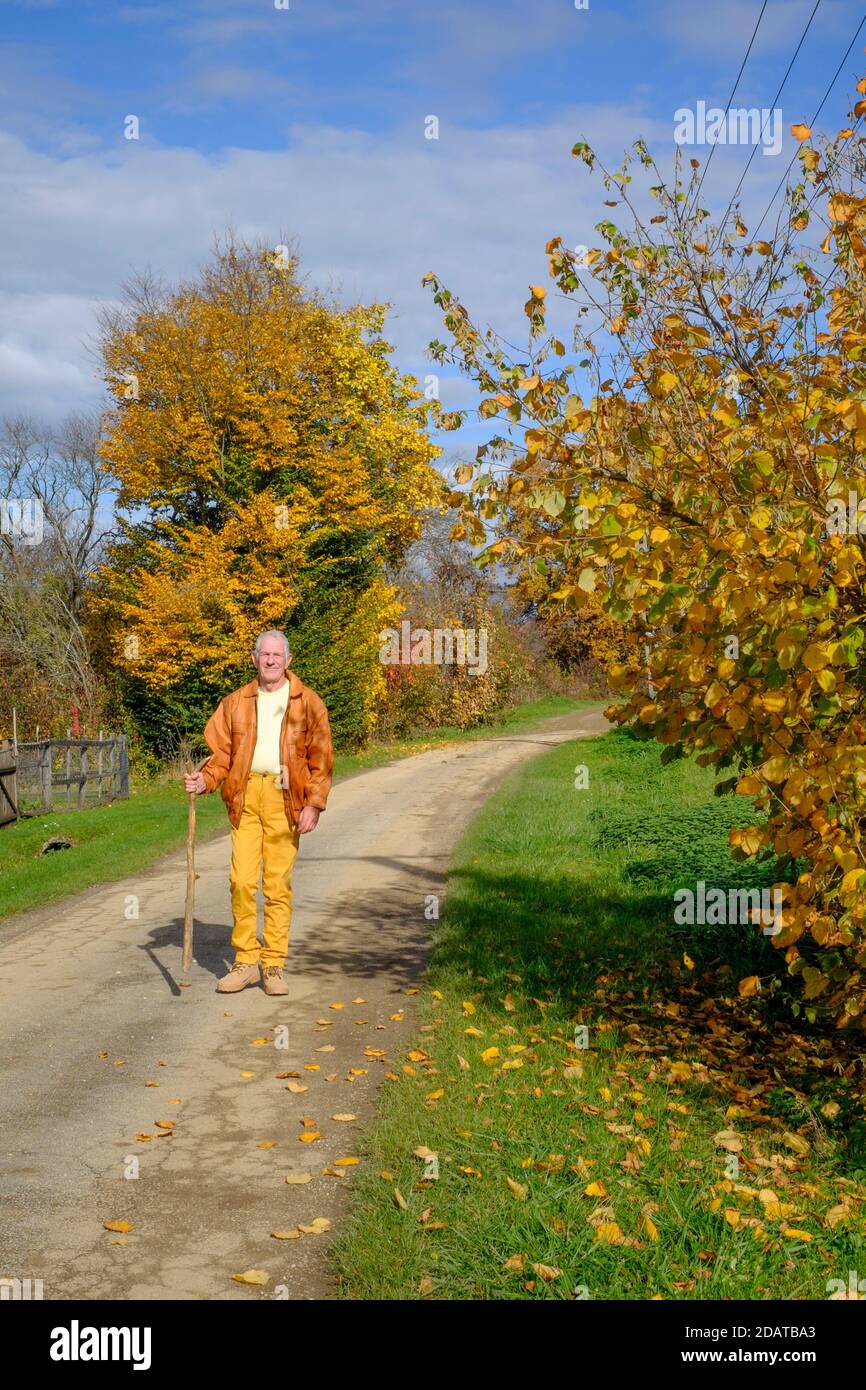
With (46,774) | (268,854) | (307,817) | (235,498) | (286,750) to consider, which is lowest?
(46,774)

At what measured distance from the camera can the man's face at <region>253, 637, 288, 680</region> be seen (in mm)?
7469

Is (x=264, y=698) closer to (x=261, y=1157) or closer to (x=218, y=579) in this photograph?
(x=261, y=1157)

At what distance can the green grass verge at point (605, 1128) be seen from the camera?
3.90 m

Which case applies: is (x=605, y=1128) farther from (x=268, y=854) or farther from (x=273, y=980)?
(x=268, y=854)

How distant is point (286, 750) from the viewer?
7.48 meters

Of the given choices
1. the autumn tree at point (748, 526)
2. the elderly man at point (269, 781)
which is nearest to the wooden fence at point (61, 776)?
the elderly man at point (269, 781)

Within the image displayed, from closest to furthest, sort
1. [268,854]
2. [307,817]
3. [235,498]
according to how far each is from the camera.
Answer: [307,817] < [268,854] < [235,498]

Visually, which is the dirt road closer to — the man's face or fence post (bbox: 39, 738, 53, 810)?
the man's face

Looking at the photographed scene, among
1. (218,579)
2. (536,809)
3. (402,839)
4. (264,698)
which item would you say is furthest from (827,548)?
(218,579)

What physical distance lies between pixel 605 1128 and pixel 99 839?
1159 cm

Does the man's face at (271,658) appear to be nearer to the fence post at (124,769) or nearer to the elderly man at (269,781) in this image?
A: the elderly man at (269,781)

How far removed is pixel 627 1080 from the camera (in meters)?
5.77

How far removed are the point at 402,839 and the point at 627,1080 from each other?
8.54 meters

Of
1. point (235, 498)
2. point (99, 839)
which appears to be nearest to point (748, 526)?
point (99, 839)
